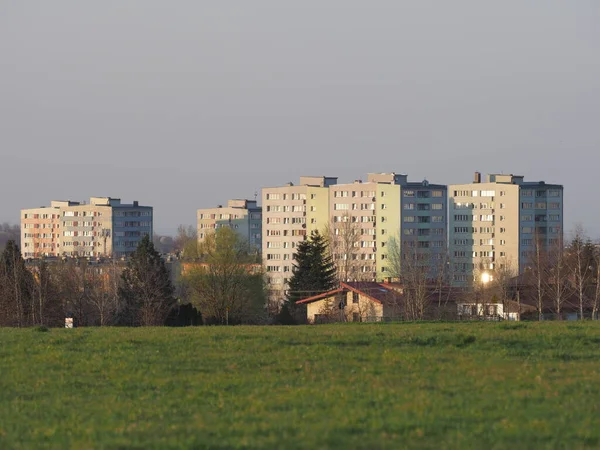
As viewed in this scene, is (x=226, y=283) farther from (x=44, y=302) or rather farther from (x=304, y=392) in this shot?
(x=304, y=392)

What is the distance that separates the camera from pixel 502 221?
596 ft

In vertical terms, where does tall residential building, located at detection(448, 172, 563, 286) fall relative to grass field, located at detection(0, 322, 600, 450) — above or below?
above

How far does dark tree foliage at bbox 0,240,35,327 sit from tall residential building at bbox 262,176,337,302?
10233cm

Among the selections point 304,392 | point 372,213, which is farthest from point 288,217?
point 304,392

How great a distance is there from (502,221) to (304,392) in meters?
169

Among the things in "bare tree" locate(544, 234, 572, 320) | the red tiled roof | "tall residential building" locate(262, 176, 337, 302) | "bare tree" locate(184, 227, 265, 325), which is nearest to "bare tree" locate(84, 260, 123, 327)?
"bare tree" locate(184, 227, 265, 325)

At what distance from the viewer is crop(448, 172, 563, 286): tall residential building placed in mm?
180125

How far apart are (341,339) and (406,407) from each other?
1061 centimetres

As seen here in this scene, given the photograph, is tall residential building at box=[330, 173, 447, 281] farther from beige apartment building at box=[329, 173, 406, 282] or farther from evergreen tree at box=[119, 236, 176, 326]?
evergreen tree at box=[119, 236, 176, 326]

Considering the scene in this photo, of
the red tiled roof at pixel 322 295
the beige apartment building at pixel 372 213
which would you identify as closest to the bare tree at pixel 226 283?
the red tiled roof at pixel 322 295

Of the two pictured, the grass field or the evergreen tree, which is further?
the evergreen tree

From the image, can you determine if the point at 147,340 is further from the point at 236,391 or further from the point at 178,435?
the point at 178,435

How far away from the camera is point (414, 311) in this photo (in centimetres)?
8225

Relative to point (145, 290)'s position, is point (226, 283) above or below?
above
